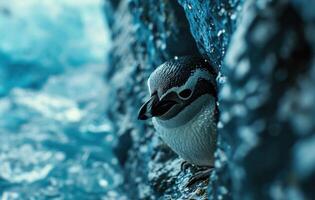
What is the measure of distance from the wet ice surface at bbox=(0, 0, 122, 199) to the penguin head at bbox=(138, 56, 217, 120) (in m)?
1.79

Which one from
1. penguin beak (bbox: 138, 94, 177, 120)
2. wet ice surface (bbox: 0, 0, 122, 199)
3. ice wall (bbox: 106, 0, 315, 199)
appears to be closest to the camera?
ice wall (bbox: 106, 0, 315, 199)

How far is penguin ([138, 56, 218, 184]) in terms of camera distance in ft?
6.32

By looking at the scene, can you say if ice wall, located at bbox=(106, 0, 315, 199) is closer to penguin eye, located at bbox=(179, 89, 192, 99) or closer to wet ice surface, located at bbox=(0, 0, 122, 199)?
penguin eye, located at bbox=(179, 89, 192, 99)

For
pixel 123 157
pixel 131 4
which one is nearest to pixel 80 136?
pixel 123 157

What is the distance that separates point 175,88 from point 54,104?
3.75 metres

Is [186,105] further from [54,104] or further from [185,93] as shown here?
[54,104]

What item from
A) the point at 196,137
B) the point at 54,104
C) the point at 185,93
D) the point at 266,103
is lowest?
the point at 266,103

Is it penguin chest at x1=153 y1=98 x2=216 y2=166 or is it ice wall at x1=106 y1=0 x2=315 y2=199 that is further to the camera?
penguin chest at x1=153 y1=98 x2=216 y2=166

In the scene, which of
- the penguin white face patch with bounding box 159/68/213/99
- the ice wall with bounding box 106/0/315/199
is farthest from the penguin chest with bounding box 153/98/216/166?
the ice wall with bounding box 106/0/315/199

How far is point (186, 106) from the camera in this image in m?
1.96

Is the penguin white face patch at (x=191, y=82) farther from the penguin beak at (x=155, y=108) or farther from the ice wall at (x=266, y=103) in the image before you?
the ice wall at (x=266, y=103)

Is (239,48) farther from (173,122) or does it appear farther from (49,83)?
(49,83)

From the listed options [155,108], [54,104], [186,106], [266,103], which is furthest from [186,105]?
[54,104]

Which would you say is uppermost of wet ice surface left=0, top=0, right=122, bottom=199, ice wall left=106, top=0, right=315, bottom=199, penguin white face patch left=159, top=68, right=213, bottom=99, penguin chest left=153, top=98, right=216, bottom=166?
wet ice surface left=0, top=0, right=122, bottom=199
